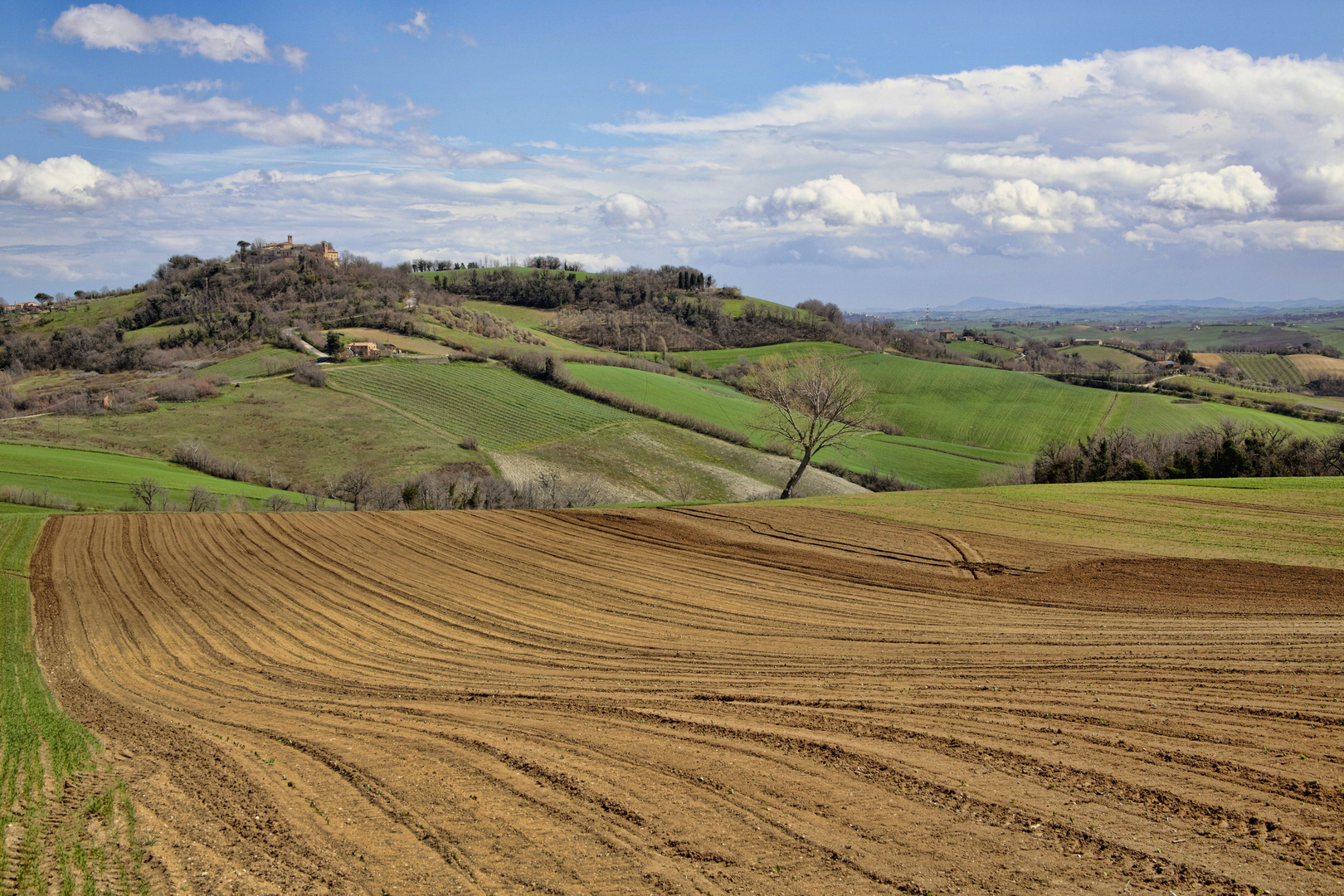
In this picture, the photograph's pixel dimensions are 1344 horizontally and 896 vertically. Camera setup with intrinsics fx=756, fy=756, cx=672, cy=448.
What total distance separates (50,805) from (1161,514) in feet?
102

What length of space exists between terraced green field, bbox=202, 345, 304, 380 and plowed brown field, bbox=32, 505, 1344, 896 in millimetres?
60492

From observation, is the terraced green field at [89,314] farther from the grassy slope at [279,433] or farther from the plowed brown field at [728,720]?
the plowed brown field at [728,720]

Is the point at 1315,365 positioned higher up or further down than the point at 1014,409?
higher up

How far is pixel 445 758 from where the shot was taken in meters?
11.1

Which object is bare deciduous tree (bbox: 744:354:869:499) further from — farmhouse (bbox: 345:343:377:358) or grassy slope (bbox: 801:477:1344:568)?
farmhouse (bbox: 345:343:377:358)

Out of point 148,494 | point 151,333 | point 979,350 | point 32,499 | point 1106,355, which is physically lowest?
point 148,494

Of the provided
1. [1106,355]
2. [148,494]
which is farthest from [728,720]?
[1106,355]

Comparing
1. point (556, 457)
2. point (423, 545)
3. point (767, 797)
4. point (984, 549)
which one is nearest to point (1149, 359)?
point (556, 457)

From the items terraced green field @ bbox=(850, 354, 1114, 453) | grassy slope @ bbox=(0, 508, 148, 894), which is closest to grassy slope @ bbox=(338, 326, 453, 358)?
terraced green field @ bbox=(850, 354, 1114, 453)

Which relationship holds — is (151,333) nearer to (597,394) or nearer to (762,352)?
(597,394)

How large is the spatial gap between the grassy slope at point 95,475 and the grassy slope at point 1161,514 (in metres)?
38.4

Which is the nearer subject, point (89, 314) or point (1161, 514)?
point (1161, 514)

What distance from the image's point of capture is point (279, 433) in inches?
2464

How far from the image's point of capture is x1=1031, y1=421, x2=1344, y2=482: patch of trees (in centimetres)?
4219
